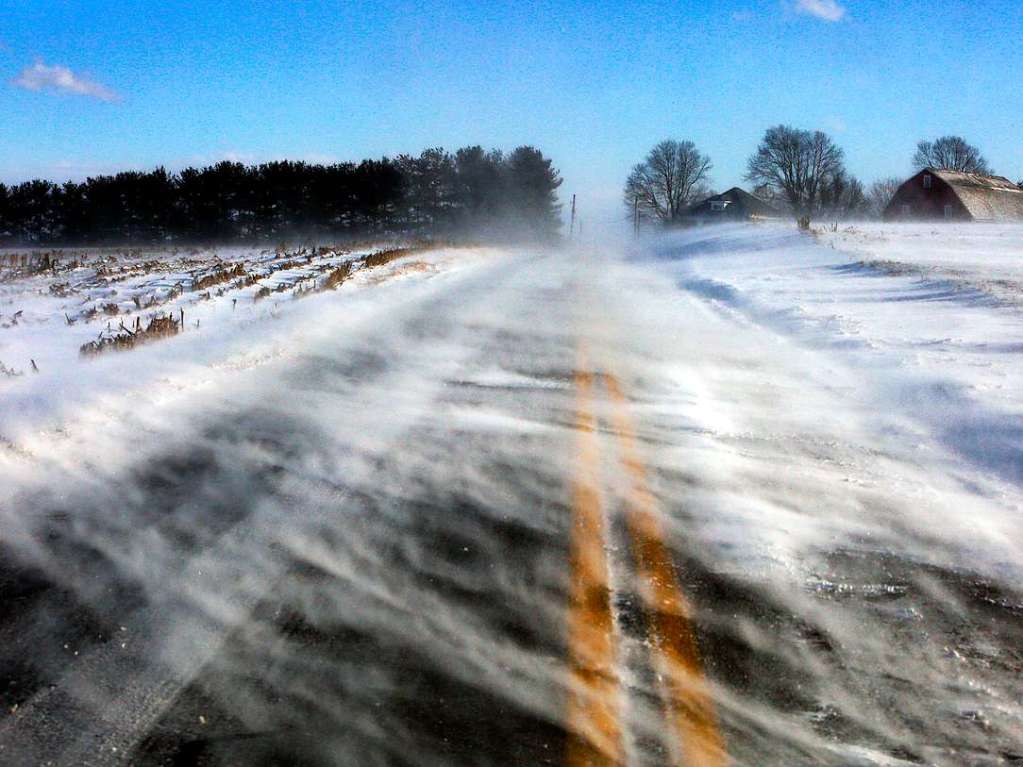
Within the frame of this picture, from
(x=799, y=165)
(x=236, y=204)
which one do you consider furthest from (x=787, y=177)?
(x=236, y=204)

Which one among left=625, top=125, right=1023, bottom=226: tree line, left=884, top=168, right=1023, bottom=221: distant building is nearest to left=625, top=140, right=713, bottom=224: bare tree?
left=625, top=125, right=1023, bottom=226: tree line

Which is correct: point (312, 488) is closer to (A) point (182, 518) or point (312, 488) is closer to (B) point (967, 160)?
(A) point (182, 518)

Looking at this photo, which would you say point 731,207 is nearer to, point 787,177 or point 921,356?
point 787,177

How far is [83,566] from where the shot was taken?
11.5ft

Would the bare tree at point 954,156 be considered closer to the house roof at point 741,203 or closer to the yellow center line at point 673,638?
the house roof at point 741,203

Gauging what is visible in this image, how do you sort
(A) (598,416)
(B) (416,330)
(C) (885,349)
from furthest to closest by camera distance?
(B) (416,330) < (C) (885,349) < (A) (598,416)

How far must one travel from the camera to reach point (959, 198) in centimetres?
6419

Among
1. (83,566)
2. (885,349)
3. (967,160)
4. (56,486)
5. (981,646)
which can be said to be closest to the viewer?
(981,646)

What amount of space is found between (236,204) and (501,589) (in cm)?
5403

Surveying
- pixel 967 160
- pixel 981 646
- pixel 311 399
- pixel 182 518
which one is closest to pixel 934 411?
pixel 981 646

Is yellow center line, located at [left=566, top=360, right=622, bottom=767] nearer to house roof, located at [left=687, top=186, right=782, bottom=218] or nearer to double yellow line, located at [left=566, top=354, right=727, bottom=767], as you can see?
double yellow line, located at [left=566, top=354, right=727, bottom=767]

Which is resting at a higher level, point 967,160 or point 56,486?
point 967,160

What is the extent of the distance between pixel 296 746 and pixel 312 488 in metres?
2.22

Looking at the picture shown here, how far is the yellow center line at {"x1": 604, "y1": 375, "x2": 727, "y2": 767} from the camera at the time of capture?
2.39m
